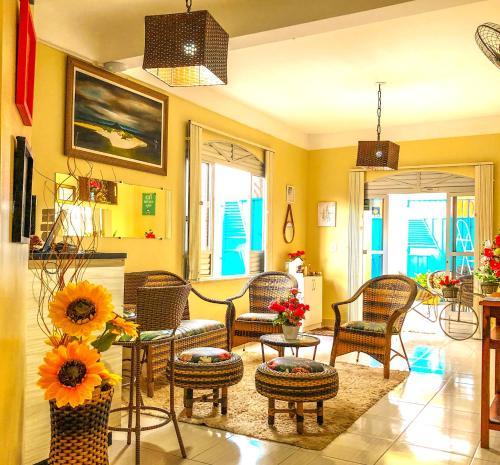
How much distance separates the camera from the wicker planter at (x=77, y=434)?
1.99 meters

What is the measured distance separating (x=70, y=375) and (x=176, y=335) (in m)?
2.54

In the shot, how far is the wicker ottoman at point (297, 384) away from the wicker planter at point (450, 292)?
349cm

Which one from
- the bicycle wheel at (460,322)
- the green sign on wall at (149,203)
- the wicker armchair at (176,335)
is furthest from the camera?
the bicycle wheel at (460,322)

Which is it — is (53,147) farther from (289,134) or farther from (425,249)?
(425,249)

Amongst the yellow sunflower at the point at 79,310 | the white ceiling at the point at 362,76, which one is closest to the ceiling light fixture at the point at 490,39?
the white ceiling at the point at 362,76

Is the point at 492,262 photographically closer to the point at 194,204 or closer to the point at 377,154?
the point at 377,154

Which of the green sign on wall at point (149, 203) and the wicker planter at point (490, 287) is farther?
the wicker planter at point (490, 287)

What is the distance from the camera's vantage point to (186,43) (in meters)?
2.87

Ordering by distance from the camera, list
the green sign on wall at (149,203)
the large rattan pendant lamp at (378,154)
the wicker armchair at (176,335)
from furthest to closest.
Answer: the large rattan pendant lamp at (378,154) → the green sign on wall at (149,203) → the wicker armchair at (176,335)

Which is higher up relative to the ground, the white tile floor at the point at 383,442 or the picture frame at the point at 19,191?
the picture frame at the point at 19,191

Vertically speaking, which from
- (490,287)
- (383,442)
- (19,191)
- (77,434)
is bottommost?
(383,442)

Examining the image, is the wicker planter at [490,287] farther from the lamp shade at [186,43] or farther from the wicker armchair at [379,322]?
the lamp shade at [186,43]

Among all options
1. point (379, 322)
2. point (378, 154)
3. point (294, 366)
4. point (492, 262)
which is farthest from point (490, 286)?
point (294, 366)

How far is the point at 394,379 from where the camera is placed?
15.6ft
